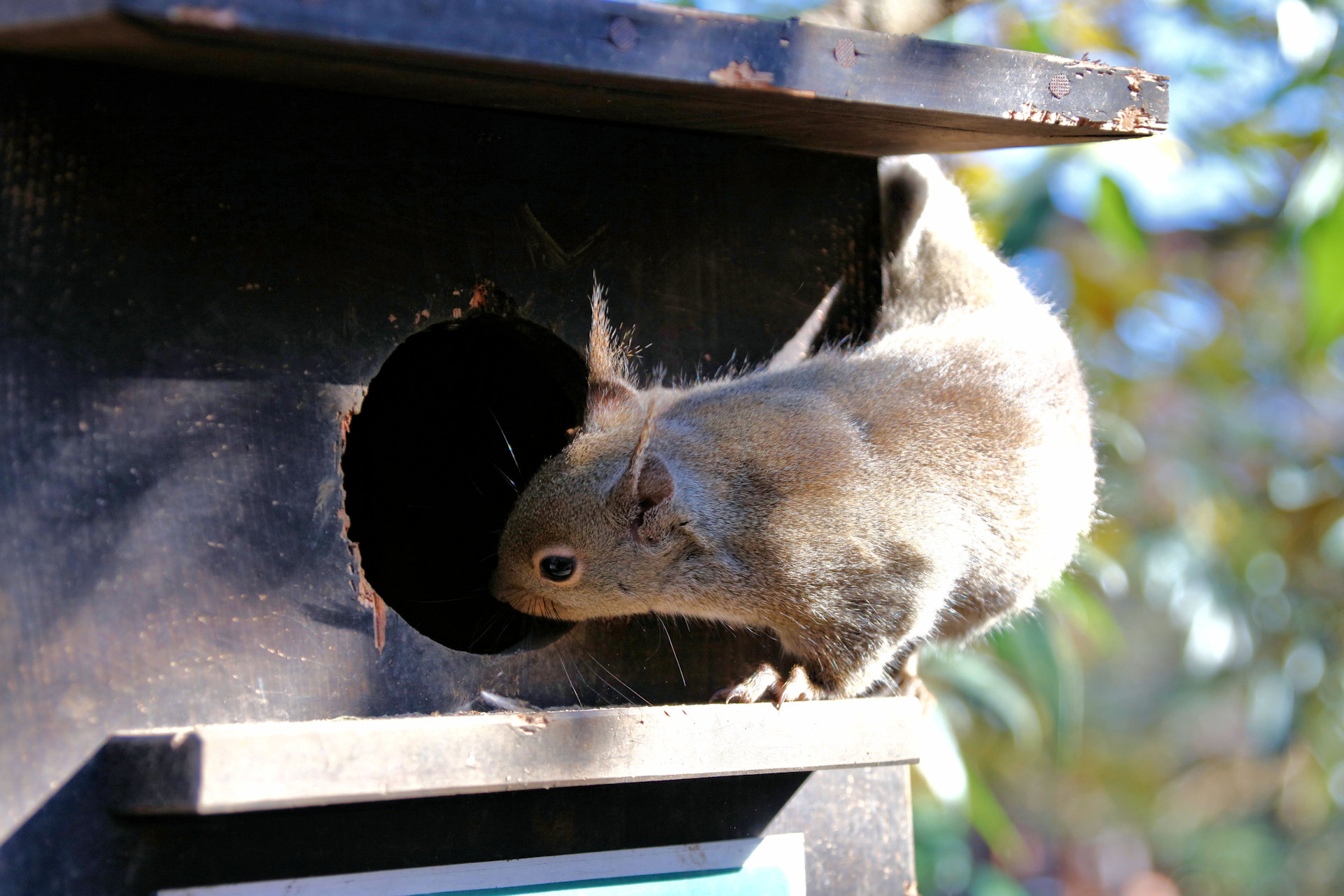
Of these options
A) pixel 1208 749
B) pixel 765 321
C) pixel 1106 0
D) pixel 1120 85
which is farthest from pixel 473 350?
pixel 1208 749

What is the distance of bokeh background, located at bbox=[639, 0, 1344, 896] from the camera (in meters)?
3.96

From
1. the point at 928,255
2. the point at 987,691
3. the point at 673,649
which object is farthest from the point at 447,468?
the point at 987,691

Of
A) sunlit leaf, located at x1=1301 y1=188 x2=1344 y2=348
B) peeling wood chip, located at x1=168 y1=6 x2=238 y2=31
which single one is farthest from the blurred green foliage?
peeling wood chip, located at x1=168 y1=6 x2=238 y2=31

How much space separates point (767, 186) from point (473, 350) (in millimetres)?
1058

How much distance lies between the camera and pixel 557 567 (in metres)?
3.02

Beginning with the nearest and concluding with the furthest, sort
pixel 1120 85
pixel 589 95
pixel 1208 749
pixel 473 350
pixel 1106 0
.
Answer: pixel 589 95, pixel 1120 85, pixel 473 350, pixel 1106 0, pixel 1208 749

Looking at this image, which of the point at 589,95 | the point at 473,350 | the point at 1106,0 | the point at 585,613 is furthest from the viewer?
the point at 1106,0

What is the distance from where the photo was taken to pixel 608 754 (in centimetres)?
228

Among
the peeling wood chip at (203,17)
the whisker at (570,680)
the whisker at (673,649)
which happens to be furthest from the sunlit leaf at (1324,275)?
the peeling wood chip at (203,17)

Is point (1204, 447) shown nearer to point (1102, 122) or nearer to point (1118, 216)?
point (1118, 216)

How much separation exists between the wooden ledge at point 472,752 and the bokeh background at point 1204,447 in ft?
4.65

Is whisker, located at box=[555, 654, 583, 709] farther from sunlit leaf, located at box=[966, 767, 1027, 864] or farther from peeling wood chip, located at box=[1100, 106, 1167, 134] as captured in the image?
sunlit leaf, located at box=[966, 767, 1027, 864]

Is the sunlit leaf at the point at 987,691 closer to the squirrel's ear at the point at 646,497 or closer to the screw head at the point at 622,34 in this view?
the squirrel's ear at the point at 646,497

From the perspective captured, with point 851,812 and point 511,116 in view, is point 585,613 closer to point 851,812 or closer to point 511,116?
point 851,812
